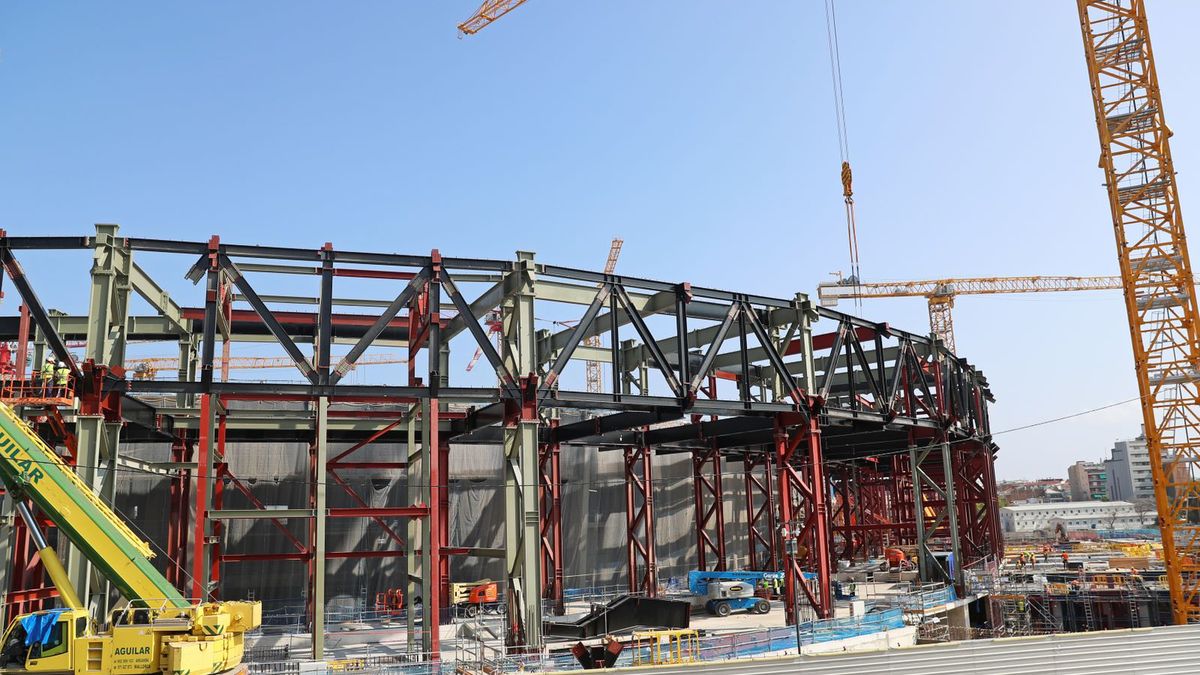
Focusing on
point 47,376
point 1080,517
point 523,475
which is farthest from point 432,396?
point 1080,517

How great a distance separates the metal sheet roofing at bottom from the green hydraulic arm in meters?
12.2

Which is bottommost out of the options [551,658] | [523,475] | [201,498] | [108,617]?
[551,658]

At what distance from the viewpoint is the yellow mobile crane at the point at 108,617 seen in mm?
18266

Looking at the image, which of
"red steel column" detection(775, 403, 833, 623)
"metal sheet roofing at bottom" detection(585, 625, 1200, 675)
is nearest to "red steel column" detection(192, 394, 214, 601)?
"metal sheet roofing at bottom" detection(585, 625, 1200, 675)

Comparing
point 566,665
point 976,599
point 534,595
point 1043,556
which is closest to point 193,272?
point 534,595

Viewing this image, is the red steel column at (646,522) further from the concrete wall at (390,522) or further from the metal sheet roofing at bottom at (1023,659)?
the metal sheet roofing at bottom at (1023,659)

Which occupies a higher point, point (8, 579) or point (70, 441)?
point (70, 441)

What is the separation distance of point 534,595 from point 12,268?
58.1 ft

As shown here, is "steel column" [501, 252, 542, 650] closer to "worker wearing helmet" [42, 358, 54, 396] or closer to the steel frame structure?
the steel frame structure

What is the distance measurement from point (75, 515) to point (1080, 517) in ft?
692

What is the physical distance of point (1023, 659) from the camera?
20.1 meters

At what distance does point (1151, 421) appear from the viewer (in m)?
44.6

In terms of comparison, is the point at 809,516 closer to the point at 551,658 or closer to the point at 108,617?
the point at 551,658

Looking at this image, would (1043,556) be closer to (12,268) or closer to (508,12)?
(508,12)
